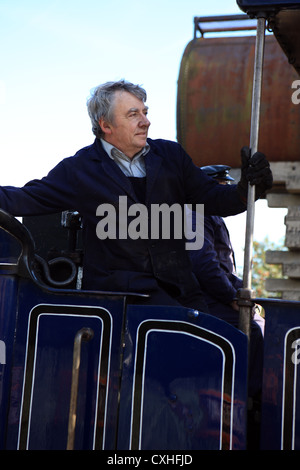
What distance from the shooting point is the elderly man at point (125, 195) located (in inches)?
110

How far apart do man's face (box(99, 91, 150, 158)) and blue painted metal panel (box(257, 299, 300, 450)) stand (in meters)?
0.90

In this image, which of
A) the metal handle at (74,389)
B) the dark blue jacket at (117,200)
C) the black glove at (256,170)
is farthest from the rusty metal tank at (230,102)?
the metal handle at (74,389)

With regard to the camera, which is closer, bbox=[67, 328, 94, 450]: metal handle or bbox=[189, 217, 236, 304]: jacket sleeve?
bbox=[67, 328, 94, 450]: metal handle

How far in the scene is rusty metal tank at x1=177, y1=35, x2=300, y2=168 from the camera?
254 inches

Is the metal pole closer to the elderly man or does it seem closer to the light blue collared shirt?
the elderly man

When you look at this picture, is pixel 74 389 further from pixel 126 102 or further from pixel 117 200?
pixel 126 102

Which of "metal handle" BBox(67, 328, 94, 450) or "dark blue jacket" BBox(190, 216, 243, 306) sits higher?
"dark blue jacket" BBox(190, 216, 243, 306)

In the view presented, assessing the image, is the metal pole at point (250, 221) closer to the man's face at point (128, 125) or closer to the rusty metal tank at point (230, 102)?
the man's face at point (128, 125)

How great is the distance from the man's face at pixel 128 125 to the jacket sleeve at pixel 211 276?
3.42 feet

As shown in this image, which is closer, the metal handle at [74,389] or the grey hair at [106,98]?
the metal handle at [74,389]

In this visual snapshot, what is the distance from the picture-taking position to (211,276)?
3.77 m

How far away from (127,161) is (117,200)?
0.22 meters

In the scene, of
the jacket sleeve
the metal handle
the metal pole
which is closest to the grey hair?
the metal pole

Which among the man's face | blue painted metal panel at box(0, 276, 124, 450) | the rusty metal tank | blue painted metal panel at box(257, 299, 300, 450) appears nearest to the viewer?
blue painted metal panel at box(257, 299, 300, 450)
